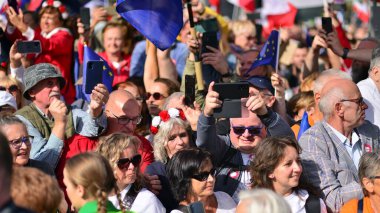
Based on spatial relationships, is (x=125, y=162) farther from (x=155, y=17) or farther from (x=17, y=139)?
(x=155, y=17)

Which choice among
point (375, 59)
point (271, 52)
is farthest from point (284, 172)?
point (271, 52)

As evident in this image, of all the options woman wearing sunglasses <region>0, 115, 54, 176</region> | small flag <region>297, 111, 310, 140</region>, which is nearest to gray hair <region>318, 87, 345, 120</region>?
small flag <region>297, 111, 310, 140</region>

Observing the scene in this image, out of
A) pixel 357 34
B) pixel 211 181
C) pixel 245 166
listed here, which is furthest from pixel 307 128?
pixel 357 34

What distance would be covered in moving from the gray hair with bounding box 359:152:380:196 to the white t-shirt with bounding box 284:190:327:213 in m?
0.35

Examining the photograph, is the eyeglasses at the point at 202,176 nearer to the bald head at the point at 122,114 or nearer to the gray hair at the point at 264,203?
the bald head at the point at 122,114

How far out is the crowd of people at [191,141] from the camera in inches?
228

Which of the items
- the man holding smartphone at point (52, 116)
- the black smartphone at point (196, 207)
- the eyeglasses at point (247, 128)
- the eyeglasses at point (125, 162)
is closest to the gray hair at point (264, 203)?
the black smartphone at point (196, 207)

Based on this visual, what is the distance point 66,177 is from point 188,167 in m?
1.53

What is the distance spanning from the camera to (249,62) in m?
10.7

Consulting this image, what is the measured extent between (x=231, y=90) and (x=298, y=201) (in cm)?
92

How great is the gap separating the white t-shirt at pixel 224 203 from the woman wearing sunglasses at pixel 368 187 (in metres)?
0.77

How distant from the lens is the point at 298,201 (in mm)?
7105

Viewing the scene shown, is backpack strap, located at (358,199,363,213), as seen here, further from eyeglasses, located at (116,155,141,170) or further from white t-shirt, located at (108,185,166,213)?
eyeglasses, located at (116,155,141,170)

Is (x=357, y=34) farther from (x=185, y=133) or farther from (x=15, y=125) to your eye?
(x=15, y=125)
